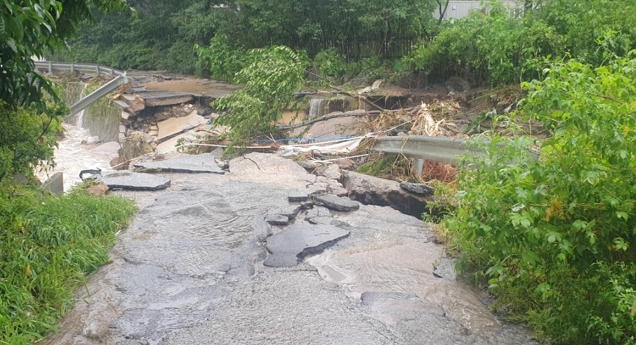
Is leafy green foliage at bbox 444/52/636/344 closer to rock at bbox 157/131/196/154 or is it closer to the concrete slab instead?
the concrete slab

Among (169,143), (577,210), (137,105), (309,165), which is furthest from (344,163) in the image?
(137,105)

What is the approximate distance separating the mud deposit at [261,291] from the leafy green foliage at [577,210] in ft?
1.66

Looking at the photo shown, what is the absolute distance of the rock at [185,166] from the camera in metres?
8.73

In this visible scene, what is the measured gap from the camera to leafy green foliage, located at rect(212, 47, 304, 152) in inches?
411

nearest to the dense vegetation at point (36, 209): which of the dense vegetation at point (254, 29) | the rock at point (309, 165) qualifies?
the rock at point (309, 165)

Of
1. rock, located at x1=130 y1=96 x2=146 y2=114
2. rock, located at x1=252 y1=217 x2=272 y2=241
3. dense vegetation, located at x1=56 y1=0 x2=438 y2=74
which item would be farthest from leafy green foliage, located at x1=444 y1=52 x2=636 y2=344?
dense vegetation, located at x1=56 y1=0 x2=438 y2=74

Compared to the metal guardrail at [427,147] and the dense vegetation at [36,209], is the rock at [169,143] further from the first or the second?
the dense vegetation at [36,209]

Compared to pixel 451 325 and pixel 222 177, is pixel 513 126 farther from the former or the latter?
pixel 222 177

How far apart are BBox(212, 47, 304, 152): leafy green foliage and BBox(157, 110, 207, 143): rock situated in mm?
4615

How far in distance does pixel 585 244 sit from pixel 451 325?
111cm

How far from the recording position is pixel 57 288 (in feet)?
15.1

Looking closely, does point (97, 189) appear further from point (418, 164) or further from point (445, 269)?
point (445, 269)

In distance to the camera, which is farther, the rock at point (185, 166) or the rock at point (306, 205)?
the rock at point (185, 166)

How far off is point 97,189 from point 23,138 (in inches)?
55.0
